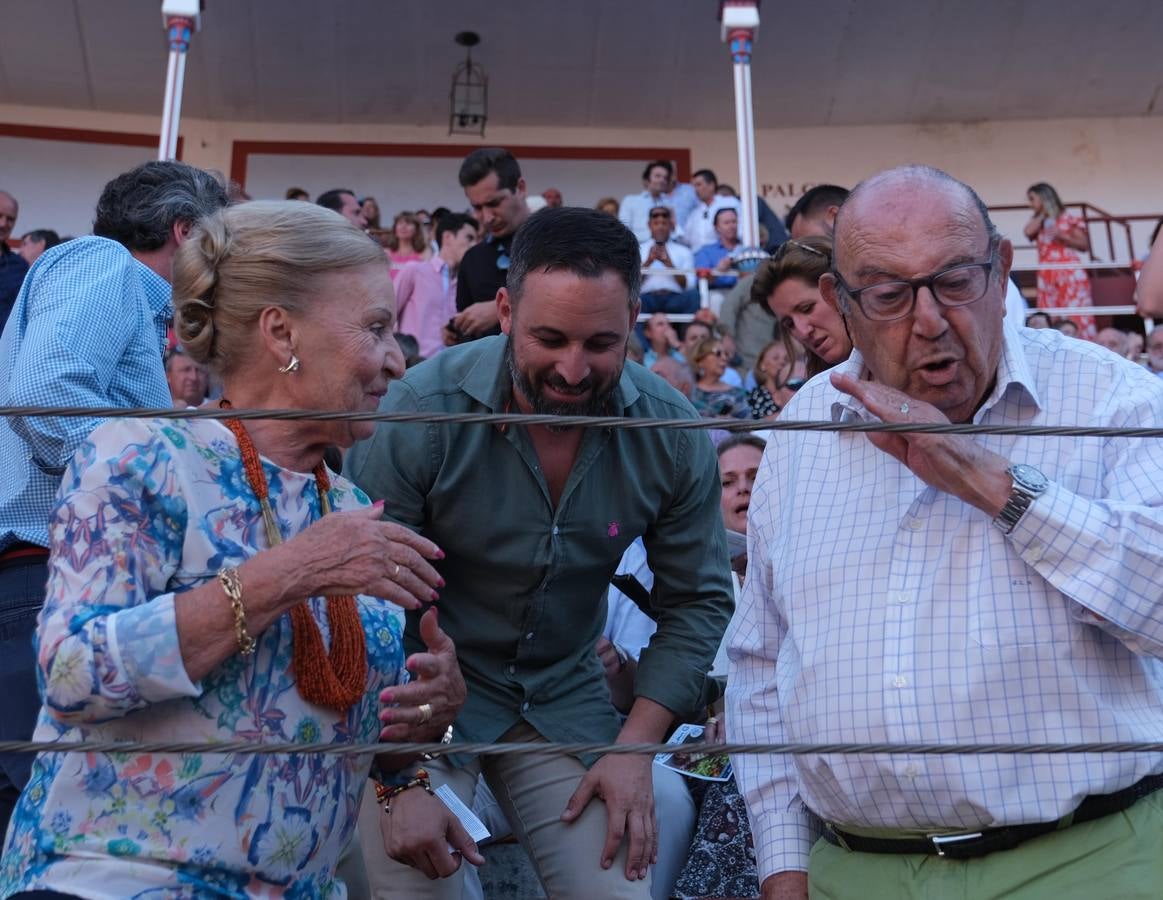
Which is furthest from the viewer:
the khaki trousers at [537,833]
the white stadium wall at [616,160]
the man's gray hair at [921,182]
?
the white stadium wall at [616,160]

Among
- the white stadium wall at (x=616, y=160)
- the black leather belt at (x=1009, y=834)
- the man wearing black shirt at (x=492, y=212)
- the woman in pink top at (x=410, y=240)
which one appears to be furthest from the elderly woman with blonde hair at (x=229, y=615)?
the white stadium wall at (x=616, y=160)

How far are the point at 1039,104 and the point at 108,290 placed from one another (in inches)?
584

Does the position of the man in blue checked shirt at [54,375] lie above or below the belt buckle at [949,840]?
above

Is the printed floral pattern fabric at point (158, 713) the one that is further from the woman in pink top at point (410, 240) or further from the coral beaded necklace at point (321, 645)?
the woman in pink top at point (410, 240)

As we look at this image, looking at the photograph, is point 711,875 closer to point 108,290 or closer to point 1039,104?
point 108,290

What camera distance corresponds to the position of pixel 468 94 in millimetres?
14180

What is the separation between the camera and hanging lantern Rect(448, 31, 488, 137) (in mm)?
13945

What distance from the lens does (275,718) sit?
1.82m

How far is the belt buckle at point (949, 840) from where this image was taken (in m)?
1.97

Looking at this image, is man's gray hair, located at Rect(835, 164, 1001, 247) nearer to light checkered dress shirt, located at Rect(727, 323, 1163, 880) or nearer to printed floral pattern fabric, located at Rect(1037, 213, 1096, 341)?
light checkered dress shirt, located at Rect(727, 323, 1163, 880)

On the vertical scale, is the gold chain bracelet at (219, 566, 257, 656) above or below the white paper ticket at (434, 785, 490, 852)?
above

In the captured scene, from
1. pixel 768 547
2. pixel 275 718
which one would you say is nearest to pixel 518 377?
pixel 768 547

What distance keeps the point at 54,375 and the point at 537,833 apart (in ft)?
4.39

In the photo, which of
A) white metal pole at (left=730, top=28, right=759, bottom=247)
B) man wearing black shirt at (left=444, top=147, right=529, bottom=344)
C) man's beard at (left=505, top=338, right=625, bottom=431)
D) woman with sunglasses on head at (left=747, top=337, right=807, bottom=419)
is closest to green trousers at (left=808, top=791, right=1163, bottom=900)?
man's beard at (left=505, top=338, right=625, bottom=431)
